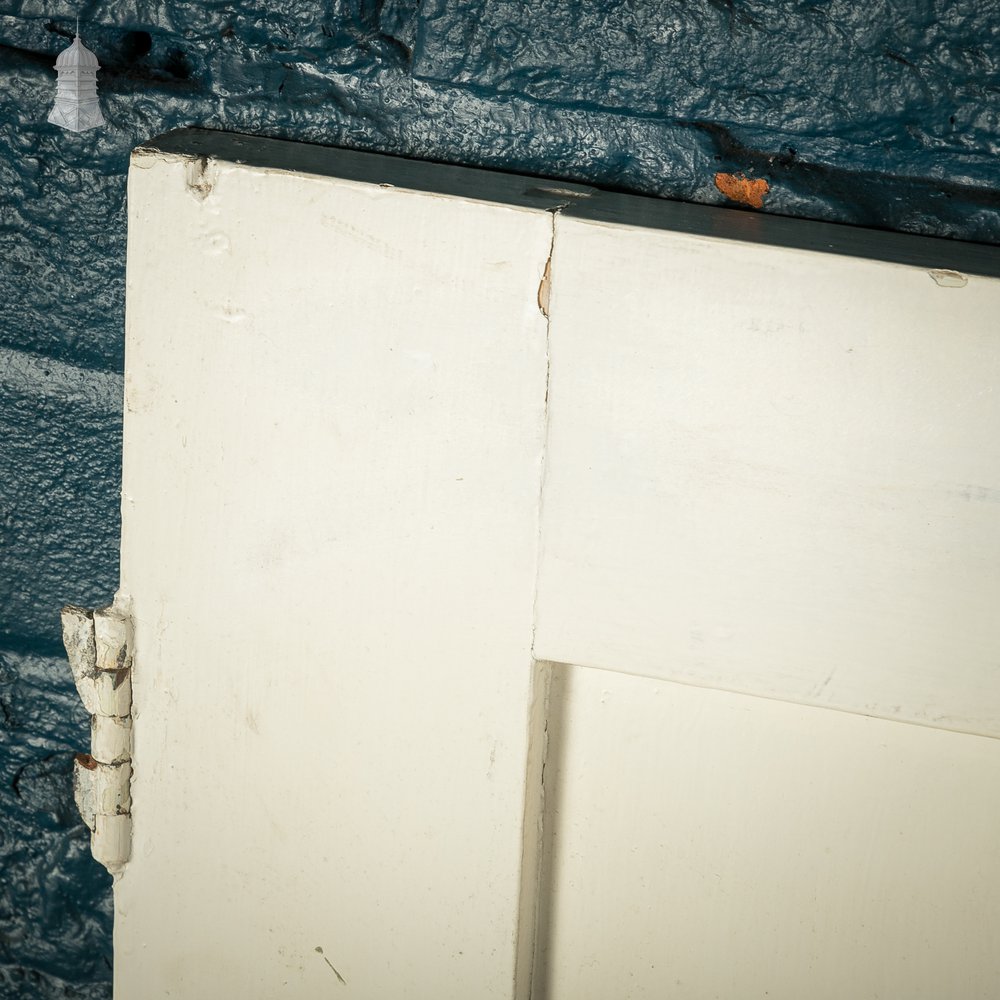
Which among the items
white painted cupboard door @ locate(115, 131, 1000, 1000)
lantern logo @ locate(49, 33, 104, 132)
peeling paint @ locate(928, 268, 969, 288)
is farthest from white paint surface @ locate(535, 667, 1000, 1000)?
lantern logo @ locate(49, 33, 104, 132)

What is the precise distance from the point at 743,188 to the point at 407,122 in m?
0.25

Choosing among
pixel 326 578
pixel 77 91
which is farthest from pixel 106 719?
pixel 77 91

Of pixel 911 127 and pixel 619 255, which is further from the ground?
pixel 911 127

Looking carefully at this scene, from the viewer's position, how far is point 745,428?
0.76 m

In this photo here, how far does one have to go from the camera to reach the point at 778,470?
764 mm

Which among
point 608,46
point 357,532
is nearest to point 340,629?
point 357,532

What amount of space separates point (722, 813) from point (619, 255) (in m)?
0.41

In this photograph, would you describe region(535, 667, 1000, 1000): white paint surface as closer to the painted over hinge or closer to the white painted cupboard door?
the white painted cupboard door

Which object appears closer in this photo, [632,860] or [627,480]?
[627,480]

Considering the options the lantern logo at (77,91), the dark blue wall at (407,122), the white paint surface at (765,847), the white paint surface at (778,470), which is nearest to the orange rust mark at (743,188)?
Answer: the dark blue wall at (407,122)

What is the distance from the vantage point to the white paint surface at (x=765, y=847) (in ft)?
2.75

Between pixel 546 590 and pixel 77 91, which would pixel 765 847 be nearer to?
pixel 546 590

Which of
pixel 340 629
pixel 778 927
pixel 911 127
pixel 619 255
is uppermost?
pixel 911 127

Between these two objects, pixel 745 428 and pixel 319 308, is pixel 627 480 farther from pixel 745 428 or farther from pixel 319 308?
pixel 319 308
